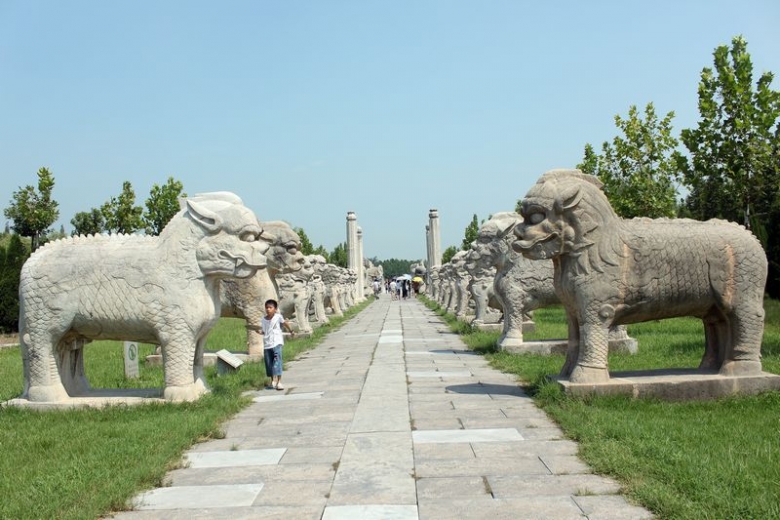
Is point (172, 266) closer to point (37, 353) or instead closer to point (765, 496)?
point (37, 353)

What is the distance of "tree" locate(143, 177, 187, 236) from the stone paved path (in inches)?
834

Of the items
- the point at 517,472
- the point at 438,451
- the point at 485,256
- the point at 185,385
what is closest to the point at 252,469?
the point at 438,451

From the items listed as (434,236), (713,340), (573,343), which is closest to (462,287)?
(713,340)

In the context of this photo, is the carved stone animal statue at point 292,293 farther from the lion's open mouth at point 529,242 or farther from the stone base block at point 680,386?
the stone base block at point 680,386

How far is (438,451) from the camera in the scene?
5.76 metres

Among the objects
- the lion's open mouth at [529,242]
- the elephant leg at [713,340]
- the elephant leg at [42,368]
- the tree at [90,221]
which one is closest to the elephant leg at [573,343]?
the lion's open mouth at [529,242]

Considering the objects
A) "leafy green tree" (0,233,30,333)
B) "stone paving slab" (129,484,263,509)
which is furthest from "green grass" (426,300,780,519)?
"leafy green tree" (0,233,30,333)

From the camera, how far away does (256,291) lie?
12.1 m

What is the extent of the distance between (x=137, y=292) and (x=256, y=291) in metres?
4.44

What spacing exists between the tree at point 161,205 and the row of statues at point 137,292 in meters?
21.3

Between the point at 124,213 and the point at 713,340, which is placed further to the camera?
the point at 124,213

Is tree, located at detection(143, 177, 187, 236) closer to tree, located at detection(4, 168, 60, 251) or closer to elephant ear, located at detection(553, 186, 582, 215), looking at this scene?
tree, located at detection(4, 168, 60, 251)

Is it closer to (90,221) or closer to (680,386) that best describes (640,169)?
(680,386)

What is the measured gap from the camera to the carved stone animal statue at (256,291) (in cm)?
1206
